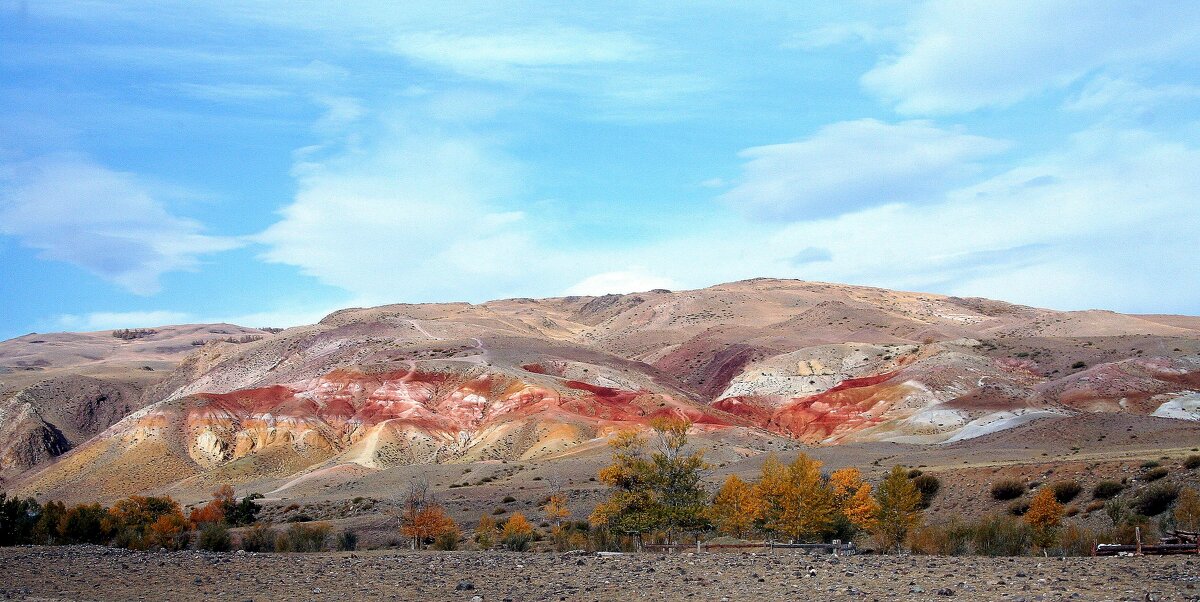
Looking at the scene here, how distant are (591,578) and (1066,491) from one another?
22279 mm

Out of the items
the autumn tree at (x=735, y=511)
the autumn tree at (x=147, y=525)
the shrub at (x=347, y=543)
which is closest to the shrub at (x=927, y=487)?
the autumn tree at (x=735, y=511)

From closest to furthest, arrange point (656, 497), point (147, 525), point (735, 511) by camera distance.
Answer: point (735, 511), point (656, 497), point (147, 525)

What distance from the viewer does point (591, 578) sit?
23109 millimetres

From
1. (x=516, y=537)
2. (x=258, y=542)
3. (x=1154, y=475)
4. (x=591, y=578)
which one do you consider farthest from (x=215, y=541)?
(x=1154, y=475)

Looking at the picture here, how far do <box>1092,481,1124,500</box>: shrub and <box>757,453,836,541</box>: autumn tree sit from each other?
9.33 metres

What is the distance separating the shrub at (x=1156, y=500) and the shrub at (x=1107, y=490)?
4.72 feet

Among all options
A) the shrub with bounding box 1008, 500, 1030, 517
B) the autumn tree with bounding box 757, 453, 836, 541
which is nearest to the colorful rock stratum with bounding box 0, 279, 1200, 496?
the shrub with bounding box 1008, 500, 1030, 517

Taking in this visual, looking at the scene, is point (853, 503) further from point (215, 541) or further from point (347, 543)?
point (215, 541)

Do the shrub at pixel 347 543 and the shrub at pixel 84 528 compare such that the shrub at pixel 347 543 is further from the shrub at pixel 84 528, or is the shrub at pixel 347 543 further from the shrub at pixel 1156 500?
the shrub at pixel 1156 500

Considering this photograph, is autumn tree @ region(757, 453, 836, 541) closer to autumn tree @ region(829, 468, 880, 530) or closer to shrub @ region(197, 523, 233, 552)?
autumn tree @ region(829, 468, 880, 530)

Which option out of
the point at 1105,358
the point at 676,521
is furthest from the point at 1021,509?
the point at 1105,358

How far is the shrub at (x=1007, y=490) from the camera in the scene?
38969 mm

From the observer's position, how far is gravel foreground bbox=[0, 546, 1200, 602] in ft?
62.7

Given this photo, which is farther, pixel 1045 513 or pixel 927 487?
pixel 927 487
